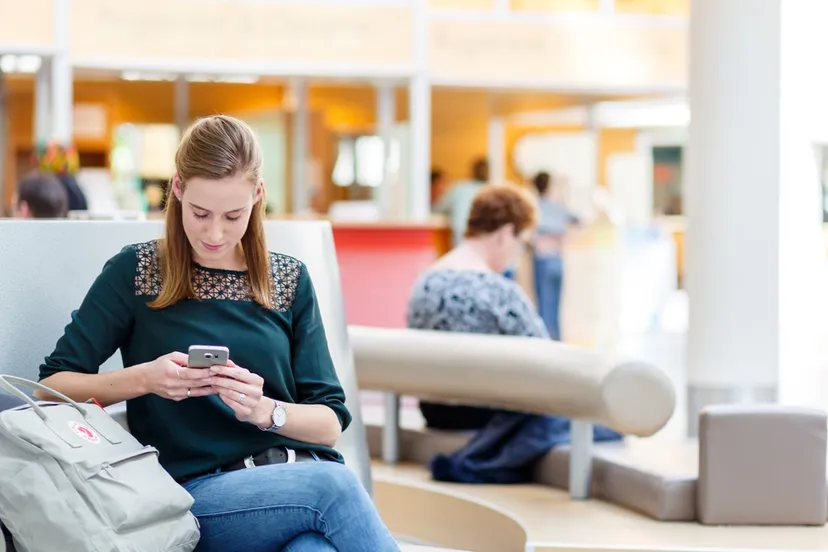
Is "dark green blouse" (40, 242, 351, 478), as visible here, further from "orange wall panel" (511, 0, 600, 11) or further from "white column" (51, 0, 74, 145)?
"orange wall panel" (511, 0, 600, 11)

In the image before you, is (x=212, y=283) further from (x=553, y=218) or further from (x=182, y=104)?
(x=182, y=104)

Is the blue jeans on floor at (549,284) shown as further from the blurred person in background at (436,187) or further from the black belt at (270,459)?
the black belt at (270,459)

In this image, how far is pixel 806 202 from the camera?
47.1 ft

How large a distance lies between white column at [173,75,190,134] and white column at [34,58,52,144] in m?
2.32

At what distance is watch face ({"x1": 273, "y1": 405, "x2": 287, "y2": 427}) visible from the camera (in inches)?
105

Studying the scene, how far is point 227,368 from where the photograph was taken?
2562 mm

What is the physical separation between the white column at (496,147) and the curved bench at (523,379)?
9.34 meters

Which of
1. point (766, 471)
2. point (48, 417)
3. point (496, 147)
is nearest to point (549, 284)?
point (496, 147)

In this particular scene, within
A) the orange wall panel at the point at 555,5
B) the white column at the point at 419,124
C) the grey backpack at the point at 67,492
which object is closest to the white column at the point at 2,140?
A: the white column at the point at 419,124

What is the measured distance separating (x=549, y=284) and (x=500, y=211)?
6221mm

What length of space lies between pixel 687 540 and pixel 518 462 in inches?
40.1

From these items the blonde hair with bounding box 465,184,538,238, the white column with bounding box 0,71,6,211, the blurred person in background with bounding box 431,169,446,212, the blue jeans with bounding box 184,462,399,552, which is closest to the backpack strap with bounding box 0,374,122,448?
the blue jeans with bounding box 184,462,399,552

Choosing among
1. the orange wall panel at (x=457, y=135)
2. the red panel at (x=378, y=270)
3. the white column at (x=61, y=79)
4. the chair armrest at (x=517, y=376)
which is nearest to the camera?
the chair armrest at (x=517, y=376)

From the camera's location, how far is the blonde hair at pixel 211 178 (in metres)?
2.70
